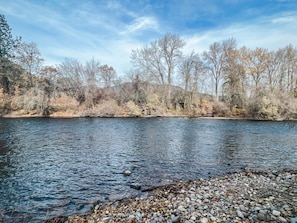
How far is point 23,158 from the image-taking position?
998 cm

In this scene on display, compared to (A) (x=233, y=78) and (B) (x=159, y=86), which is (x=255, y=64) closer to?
(A) (x=233, y=78)

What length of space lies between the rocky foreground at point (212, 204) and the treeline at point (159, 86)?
33.2 metres

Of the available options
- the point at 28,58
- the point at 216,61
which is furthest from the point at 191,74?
the point at 28,58

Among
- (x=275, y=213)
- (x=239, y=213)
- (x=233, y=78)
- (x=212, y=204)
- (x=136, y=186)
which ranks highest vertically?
(x=233, y=78)

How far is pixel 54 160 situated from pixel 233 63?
44.2 metres

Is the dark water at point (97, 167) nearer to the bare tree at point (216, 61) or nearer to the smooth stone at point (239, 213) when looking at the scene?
the smooth stone at point (239, 213)

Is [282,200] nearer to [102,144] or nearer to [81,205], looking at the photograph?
[81,205]

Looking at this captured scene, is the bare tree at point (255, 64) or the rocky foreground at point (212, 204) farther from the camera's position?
the bare tree at point (255, 64)

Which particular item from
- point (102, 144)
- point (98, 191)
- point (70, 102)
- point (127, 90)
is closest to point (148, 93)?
point (127, 90)

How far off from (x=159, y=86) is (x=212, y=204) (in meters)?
43.4

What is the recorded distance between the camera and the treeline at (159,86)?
1494 inches

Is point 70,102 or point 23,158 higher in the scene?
point 70,102

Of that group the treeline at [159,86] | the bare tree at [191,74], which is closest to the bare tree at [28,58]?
the treeline at [159,86]

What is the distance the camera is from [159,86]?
47.4 m
